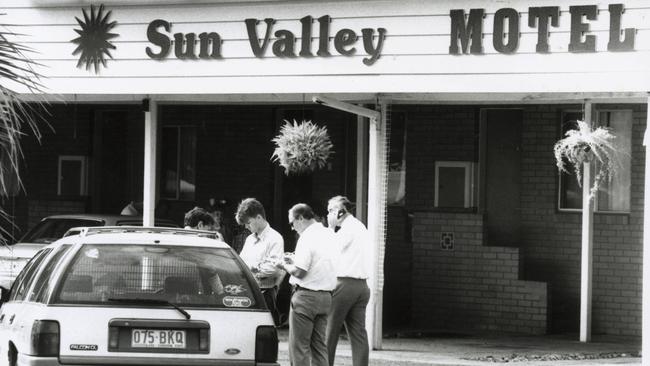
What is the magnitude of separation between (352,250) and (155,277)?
3.02 m

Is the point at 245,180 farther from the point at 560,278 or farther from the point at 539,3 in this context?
the point at 539,3

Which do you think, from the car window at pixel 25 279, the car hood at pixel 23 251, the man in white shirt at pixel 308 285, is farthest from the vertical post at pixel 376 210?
the car window at pixel 25 279

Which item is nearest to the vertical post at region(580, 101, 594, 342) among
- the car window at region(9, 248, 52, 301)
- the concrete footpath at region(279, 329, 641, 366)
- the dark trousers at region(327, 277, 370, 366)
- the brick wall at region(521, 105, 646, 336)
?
the concrete footpath at region(279, 329, 641, 366)

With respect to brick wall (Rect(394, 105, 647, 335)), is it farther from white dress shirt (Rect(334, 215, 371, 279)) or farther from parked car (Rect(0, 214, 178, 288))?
white dress shirt (Rect(334, 215, 371, 279))

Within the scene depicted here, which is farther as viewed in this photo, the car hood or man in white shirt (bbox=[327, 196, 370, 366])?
the car hood

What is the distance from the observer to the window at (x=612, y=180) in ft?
51.9

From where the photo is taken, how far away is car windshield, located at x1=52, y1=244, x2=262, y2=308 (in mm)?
8594

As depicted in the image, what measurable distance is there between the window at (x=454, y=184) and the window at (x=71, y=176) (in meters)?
6.08

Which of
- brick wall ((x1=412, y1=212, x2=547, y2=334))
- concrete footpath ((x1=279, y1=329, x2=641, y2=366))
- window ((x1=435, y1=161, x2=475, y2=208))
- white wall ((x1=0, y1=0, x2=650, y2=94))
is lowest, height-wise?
concrete footpath ((x1=279, y1=329, x2=641, y2=366))

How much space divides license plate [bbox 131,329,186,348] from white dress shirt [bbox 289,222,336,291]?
2.21 metres

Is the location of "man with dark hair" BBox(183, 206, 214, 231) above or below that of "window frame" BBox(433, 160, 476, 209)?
below

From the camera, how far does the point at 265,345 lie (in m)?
8.74

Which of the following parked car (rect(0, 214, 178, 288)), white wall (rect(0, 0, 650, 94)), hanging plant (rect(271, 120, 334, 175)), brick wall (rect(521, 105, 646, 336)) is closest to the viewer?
white wall (rect(0, 0, 650, 94))

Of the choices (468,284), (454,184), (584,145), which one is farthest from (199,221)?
(454,184)
